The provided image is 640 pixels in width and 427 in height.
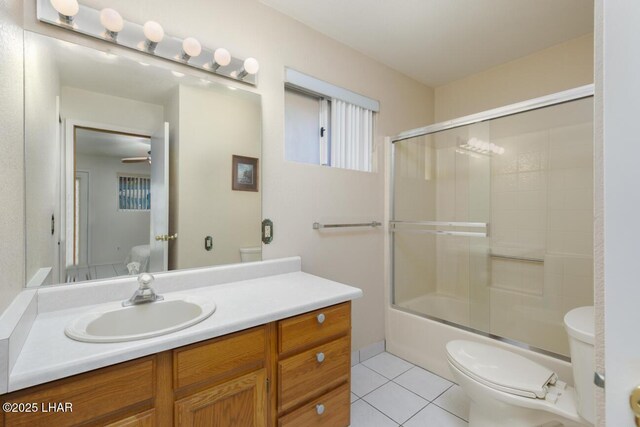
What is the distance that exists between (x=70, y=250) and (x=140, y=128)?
62 centimetres

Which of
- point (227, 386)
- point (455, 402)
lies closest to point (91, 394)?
point (227, 386)

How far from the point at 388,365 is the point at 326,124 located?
190cm

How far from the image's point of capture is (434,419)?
163 centimetres

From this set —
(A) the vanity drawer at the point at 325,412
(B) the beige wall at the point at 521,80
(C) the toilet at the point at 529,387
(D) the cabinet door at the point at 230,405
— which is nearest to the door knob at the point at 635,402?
(C) the toilet at the point at 529,387

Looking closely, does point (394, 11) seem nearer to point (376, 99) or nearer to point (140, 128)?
point (376, 99)

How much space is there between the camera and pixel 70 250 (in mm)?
1229

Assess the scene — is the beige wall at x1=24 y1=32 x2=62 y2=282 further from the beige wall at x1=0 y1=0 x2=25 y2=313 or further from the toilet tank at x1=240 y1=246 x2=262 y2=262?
the toilet tank at x1=240 y1=246 x2=262 y2=262

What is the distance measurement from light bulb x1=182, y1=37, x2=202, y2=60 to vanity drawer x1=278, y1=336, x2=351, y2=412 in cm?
152

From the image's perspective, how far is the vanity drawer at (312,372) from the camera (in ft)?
3.97

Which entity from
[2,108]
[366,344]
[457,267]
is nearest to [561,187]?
[457,267]

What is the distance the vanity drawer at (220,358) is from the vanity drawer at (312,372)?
0.49 ft

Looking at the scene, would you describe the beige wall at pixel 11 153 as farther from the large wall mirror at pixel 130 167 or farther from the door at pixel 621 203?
the door at pixel 621 203

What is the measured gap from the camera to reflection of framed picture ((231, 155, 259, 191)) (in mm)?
1650

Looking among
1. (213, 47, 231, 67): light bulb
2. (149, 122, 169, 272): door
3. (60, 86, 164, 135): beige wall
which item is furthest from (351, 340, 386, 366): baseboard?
(213, 47, 231, 67): light bulb
